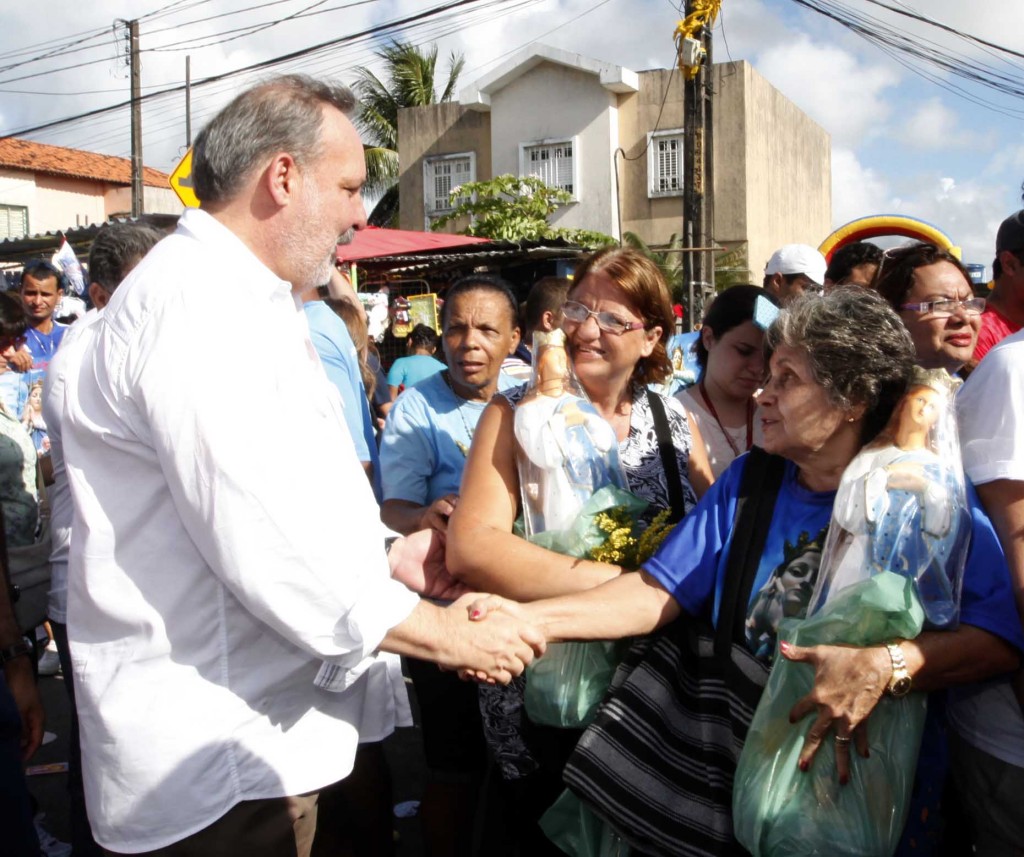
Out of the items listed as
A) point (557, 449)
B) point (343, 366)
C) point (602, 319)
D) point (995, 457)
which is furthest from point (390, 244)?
point (995, 457)

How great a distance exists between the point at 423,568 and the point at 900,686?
51.5 inches

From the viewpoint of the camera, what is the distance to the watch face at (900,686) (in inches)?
72.5

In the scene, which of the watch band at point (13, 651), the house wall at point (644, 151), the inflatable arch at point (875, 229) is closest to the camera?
the watch band at point (13, 651)

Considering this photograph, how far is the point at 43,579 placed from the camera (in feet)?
9.30

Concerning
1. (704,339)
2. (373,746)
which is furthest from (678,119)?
(373,746)

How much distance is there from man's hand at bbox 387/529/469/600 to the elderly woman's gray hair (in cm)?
116

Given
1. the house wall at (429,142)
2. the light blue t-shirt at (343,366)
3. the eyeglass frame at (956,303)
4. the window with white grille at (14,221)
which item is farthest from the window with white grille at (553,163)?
the eyeglass frame at (956,303)

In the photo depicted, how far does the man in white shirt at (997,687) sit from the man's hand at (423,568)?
4.30 ft

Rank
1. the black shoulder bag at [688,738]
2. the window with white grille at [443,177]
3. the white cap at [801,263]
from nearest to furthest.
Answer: the black shoulder bag at [688,738] < the white cap at [801,263] < the window with white grille at [443,177]

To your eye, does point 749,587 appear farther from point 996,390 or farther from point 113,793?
point 113,793

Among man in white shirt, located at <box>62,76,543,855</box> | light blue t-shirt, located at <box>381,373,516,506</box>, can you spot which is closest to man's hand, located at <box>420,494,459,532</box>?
light blue t-shirt, located at <box>381,373,516,506</box>

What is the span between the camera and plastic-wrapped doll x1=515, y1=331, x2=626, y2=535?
92.4 inches

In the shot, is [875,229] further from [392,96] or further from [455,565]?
[392,96]

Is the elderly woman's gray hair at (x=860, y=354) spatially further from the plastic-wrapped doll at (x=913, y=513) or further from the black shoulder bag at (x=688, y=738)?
the black shoulder bag at (x=688, y=738)
